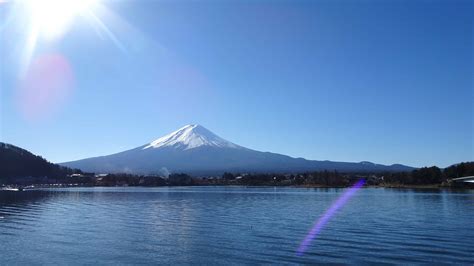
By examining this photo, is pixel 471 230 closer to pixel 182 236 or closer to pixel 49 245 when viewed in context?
pixel 182 236

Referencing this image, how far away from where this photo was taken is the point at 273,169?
19675 centimetres

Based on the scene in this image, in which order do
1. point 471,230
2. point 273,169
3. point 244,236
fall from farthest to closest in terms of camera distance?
point 273,169
point 471,230
point 244,236

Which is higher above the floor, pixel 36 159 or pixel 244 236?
pixel 36 159

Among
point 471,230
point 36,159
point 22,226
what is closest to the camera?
point 471,230

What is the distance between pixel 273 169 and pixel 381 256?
183 m

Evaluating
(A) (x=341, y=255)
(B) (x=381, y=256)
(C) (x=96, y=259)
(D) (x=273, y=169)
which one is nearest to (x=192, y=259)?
(C) (x=96, y=259)

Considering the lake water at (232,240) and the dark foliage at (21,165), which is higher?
the dark foliage at (21,165)

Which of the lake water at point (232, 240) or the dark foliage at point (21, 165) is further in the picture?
the dark foliage at point (21, 165)

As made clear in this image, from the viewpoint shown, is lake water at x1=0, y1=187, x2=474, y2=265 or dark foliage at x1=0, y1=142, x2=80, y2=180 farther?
dark foliage at x1=0, y1=142, x2=80, y2=180

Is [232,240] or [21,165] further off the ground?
[21,165]

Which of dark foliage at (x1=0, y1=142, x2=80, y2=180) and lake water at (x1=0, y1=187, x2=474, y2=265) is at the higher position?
dark foliage at (x1=0, y1=142, x2=80, y2=180)

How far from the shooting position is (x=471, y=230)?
65.0ft

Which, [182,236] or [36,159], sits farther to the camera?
[36,159]

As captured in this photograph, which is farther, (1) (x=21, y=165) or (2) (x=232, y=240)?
(1) (x=21, y=165)
